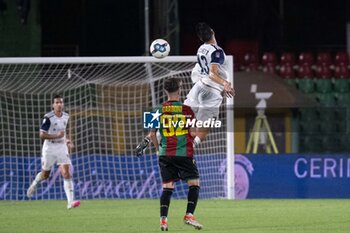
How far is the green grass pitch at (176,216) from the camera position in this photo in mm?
13016

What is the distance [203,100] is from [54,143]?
2975mm

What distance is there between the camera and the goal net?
1975 cm

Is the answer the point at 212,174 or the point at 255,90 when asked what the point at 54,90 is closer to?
the point at 212,174

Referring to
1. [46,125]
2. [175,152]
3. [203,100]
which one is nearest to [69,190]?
[46,125]

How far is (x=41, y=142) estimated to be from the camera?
20359 millimetres

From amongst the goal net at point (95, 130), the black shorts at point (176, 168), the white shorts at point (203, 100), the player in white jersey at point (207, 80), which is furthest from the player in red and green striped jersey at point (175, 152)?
the goal net at point (95, 130)

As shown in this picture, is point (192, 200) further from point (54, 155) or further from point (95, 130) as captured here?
point (95, 130)

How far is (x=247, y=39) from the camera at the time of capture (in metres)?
28.6

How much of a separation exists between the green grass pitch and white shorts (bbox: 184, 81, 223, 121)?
138 cm

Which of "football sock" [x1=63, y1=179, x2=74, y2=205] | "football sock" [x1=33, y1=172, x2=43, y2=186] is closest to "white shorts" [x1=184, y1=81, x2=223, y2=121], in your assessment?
"football sock" [x1=63, y1=179, x2=74, y2=205]

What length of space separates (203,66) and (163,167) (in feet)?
11.3

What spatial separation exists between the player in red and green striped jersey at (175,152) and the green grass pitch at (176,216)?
1.15ft

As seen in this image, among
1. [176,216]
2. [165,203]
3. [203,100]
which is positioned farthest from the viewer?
[203,100]

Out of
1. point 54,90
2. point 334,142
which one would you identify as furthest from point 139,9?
point 334,142
